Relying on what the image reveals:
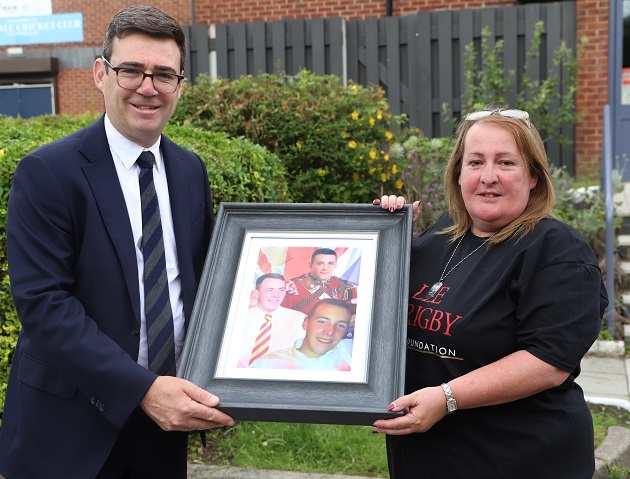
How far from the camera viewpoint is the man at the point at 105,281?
2.16m

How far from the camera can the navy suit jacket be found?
2.16 meters

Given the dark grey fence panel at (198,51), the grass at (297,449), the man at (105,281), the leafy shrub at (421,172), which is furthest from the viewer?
the dark grey fence panel at (198,51)

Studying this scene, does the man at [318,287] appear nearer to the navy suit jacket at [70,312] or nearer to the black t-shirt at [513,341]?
the black t-shirt at [513,341]

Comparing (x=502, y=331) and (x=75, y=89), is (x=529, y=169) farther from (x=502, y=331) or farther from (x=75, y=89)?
(x=75, y=89)

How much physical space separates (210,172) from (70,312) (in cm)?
207

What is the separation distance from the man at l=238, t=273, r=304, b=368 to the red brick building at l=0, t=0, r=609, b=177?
8.55 meters

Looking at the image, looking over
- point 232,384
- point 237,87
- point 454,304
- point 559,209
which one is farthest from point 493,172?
point 237,87

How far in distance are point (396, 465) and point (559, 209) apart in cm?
528

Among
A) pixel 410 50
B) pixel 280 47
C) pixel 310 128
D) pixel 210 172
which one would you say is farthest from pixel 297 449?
pixel 280 47

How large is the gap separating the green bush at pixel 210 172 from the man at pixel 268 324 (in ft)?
6.08

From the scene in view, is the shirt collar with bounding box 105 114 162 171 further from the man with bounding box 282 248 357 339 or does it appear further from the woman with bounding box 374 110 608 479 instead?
the woman with bounding box 374 110 608 479

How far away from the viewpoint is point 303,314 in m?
2.29

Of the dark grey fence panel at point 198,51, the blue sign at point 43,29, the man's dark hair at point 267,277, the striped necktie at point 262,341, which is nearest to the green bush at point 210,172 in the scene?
the man's dark hair at point 267,277

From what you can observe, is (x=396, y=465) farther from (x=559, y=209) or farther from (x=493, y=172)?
(x=559, y=209)
